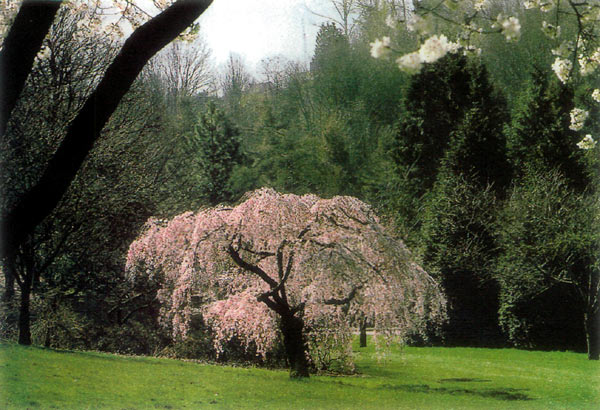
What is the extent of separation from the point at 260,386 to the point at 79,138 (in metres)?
8.08

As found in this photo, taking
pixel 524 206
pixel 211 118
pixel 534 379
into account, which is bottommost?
pixel 534 379

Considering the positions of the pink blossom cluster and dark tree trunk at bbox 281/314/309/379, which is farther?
dark tree trunk at bbox 281/314/309/379

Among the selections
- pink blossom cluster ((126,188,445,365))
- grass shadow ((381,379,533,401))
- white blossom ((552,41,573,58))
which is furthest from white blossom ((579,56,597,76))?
grass shadow ((381,379,533,401))

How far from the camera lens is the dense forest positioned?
1636 centimetres

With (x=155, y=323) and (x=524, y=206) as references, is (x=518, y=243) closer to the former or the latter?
(x=524, y=206)

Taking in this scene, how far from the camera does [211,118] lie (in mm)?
32438

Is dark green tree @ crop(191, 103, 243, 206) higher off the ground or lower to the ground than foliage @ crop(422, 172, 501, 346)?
higher

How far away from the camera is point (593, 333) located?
17047mm

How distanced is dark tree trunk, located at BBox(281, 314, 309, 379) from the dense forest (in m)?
2.88

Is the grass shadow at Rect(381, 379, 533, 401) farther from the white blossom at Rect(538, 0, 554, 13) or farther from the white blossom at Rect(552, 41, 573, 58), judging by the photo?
the white blossom at Rect(538, 0, 554, 13)

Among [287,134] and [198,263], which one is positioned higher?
[287,134]

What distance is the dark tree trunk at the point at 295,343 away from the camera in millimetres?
11859

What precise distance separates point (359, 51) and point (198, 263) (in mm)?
23723

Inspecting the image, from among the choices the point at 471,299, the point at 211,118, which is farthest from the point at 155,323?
the point at 211,118
